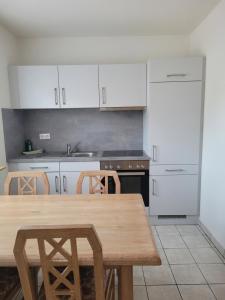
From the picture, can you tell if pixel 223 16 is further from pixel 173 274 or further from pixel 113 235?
pixel 173 274

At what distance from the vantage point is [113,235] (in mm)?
1175

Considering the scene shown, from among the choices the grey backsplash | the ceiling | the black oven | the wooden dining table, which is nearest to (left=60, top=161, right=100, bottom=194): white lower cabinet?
the black oven

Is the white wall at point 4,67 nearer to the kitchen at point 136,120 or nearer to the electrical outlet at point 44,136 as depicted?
the kitchen at point 136,120

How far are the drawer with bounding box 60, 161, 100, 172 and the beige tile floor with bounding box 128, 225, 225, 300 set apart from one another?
3.72 feet

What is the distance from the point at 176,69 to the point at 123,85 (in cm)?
66

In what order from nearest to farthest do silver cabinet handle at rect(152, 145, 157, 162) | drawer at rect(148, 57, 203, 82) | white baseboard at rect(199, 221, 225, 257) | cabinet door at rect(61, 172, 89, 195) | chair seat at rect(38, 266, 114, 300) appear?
chair seat at rect(38, 266, 114, 300), white baseboard at rect(199, 221, 225, 257), drawer at rect(148, 57, 203, 82), silver cabinet handle at rect(152, 145, 157, 162), cabinet door at rect(61, 172, 89, 195)

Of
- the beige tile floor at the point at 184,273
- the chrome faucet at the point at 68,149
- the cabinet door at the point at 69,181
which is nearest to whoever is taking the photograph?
the beige tile floor at the point at 184,273

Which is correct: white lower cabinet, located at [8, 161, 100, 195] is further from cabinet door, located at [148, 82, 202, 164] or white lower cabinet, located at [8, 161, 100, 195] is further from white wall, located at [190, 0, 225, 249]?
white wall, located at [190, 0, 225, 249]

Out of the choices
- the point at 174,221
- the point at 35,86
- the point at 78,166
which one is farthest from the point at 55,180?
the point at 174,221

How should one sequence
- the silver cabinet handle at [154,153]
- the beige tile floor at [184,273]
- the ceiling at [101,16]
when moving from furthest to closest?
the silver cabinet handle at [154,153] < the ceiling at [101,16] < the beige tile floor at [184,273]

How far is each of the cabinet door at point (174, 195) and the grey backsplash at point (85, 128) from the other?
2.48 ft

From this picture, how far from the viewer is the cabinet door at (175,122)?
2.67 metres

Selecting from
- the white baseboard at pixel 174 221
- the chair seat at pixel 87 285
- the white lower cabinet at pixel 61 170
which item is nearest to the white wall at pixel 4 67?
the white lower cabinet at pixel 61 170

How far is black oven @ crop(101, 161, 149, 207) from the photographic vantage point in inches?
111
